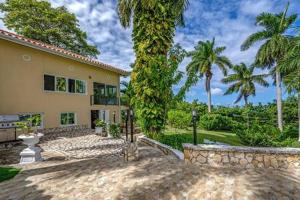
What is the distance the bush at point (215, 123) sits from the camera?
28953mm

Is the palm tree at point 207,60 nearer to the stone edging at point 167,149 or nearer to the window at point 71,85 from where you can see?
the window at point 71,85

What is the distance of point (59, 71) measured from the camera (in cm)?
1700

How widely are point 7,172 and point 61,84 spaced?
1127 cm

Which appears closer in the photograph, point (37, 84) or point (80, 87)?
point (37, 84)

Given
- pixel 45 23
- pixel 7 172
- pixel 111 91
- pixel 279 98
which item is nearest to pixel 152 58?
pixel 7 172

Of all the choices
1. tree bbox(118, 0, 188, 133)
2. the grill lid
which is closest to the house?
the grill lid

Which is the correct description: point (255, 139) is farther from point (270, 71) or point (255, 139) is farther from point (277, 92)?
point (270, 71)

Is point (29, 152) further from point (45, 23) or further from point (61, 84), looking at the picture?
point (45, 23)

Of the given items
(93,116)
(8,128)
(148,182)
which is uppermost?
(93,116)

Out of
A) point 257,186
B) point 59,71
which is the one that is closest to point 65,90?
point 59,71

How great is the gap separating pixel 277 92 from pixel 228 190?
25185 mm

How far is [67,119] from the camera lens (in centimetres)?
1800

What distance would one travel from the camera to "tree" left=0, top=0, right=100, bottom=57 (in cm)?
2520

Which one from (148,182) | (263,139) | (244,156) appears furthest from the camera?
(263,139)
